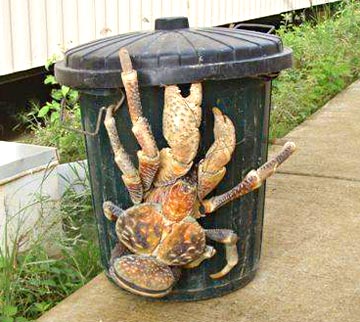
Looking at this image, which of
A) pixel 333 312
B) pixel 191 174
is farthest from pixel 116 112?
pixel 333 312

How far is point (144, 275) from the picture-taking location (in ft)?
8.16

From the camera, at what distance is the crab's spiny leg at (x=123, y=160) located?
2.48 m

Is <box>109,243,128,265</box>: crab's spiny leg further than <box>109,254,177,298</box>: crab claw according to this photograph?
Yes

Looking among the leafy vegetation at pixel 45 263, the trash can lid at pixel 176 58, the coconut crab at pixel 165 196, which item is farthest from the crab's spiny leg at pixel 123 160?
the leafy vegetation at pixel 45 263

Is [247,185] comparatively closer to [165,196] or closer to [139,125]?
[165,196]

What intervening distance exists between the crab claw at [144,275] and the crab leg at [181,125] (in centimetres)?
34

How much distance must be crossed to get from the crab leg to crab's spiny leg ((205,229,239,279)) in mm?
297

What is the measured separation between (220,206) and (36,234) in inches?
41.8

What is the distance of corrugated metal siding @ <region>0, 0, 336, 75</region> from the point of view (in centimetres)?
579

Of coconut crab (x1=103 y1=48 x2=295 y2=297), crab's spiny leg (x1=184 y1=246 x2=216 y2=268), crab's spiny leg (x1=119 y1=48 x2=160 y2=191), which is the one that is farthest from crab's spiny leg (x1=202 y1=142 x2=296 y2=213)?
crab's spiny leg (x1=119 y1=48 x2=160 y2=191)

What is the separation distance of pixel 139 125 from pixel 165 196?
0.28 meters

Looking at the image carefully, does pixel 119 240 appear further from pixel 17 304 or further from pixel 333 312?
pixel 333 312

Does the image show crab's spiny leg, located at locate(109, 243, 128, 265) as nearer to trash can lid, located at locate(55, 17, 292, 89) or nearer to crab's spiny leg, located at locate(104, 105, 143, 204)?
crab's spiny leg, located at locate(104, 105, 143, 204)

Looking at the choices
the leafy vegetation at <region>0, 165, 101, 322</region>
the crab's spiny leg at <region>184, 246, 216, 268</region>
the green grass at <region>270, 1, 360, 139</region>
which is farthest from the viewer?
the green grass at <region>270, 1, 360, 139</region>
